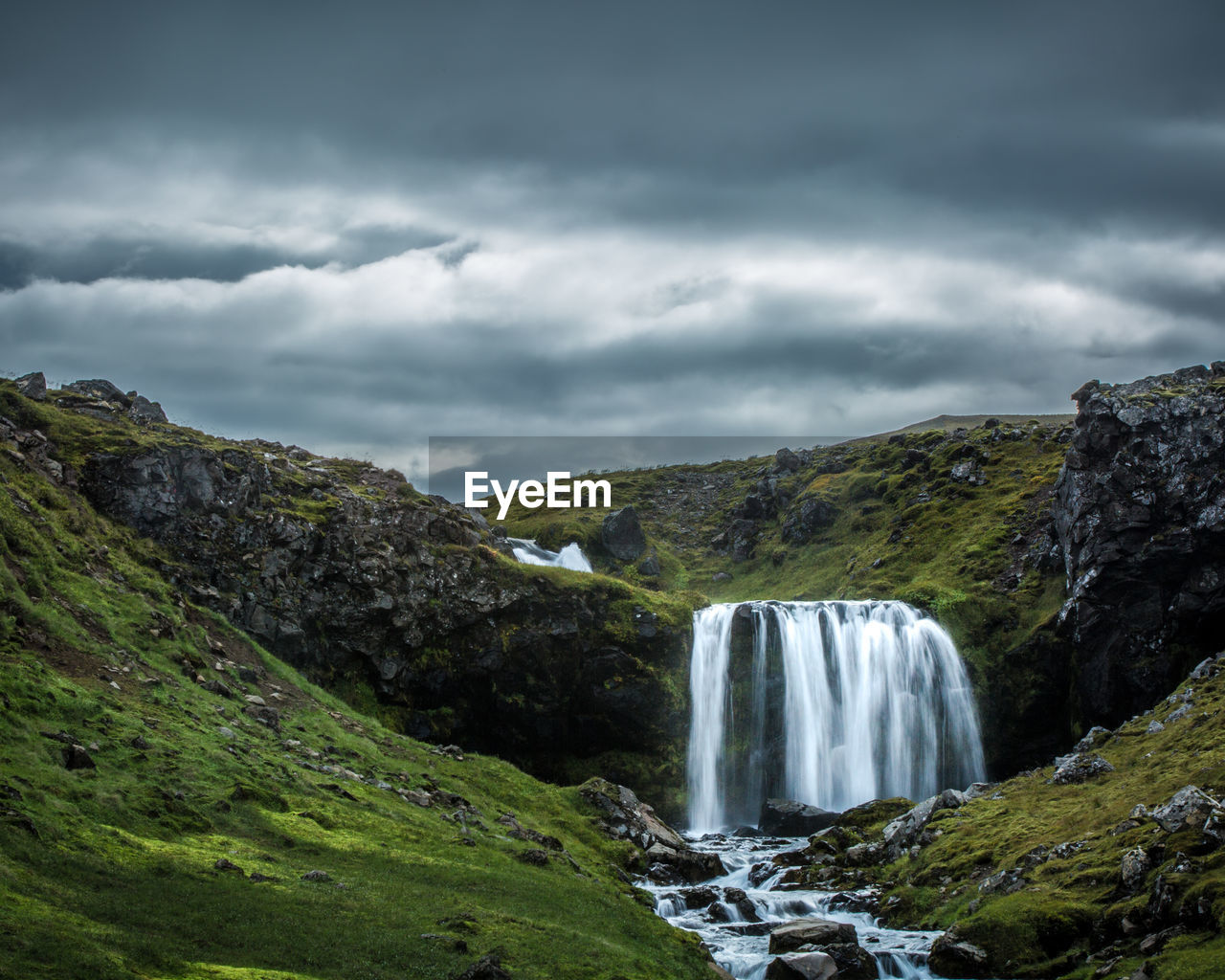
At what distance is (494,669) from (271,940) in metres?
41.2

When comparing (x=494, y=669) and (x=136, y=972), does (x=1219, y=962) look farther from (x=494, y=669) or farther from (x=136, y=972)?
(x=494, y=669)

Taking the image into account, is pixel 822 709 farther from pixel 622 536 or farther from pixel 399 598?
pixel 622 536

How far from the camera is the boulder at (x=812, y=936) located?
29.7 metres

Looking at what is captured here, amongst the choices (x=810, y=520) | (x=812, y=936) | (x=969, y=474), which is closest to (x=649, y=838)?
(x=812, y=936)

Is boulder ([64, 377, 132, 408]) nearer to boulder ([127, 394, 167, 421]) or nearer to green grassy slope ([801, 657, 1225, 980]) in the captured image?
boulder ([127, 394, 167, 421])

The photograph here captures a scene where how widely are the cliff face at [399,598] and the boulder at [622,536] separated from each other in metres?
33.2

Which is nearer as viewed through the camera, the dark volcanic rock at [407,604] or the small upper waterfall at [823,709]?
the dark volcanic rock at [407,604]

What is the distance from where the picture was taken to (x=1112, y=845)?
30297 mm

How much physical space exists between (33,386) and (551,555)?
5072cm

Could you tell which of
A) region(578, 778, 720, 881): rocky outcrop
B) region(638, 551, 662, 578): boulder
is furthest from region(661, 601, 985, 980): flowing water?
region(638, 551, 662, 578): boulder

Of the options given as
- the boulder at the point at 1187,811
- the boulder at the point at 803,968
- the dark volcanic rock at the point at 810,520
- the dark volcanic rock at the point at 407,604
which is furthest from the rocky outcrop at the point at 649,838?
the dark volcanic rock at the point at 810,520

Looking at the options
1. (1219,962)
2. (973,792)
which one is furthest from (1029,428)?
(1219,962)

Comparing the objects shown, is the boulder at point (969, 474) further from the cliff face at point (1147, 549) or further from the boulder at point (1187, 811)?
the boulder at point (1187, 811)

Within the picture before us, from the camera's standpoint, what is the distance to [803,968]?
1065 inches
